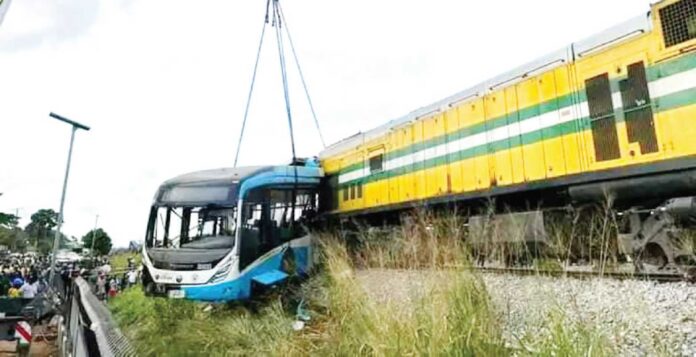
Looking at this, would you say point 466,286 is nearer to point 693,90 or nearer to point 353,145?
point 693,90

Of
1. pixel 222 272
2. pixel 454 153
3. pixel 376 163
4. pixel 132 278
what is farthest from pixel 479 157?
pixel 132 278

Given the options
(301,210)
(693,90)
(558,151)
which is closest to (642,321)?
(693,90)

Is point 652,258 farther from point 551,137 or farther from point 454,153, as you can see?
point 454,153

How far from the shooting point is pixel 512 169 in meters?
8.14

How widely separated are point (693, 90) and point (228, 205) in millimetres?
7286

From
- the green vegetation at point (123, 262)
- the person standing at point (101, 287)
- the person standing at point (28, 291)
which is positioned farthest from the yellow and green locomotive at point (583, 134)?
the green vegetation at point (123, 262)

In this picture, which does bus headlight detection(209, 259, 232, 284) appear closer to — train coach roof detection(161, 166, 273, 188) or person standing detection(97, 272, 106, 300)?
train coach roof detection(161, 166, 273, 188)

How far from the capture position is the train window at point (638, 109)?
6.06 metres

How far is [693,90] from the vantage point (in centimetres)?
559

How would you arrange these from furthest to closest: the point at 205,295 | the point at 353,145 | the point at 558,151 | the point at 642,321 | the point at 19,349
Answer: the point at 353,145 → the point at 19,349 → the point at 205,295 → the point at 558,151 → the point at 642,321

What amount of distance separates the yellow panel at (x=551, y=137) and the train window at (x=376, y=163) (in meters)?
4.52

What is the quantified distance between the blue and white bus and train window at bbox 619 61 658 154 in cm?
619

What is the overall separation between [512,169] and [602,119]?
5.92 ft

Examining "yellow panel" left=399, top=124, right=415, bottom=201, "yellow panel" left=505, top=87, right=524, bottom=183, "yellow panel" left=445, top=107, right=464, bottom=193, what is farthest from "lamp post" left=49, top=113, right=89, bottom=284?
"yellow panel" left=505, top=87, right=524, bottom=183
